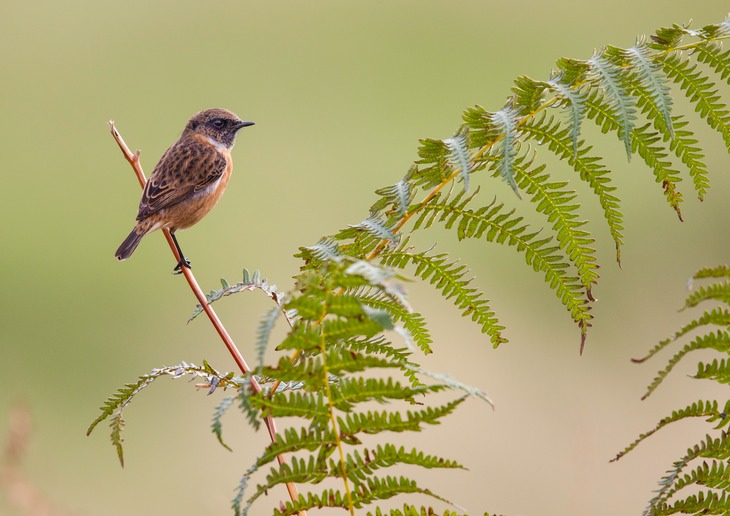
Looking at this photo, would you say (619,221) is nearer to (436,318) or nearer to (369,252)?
(369,252)

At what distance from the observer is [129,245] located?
17.4ft

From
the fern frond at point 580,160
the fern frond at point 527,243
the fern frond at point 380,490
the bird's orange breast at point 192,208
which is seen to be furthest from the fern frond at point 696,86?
the bird's orange breast at point 192,208

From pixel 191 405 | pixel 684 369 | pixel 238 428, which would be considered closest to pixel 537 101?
pixel 238 428

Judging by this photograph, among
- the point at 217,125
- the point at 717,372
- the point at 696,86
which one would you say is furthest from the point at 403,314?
the point at 217,125

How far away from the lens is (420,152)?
2.09 metres

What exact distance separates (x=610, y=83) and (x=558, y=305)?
1165cm

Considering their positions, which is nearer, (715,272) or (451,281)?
(715,272)

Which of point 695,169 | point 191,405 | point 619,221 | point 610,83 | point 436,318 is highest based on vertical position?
point 436,318

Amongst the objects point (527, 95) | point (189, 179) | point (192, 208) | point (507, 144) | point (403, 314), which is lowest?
point (403, 314)

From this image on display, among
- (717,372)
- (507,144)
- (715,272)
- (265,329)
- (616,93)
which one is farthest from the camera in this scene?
(616,93)

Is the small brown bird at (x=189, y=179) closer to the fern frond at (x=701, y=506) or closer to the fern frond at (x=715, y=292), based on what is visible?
the fern frond at (x=701, y=506)

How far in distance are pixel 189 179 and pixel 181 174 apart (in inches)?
2.7

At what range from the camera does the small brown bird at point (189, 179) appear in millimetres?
5438

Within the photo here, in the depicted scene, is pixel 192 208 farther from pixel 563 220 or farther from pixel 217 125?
pixel 563 220
